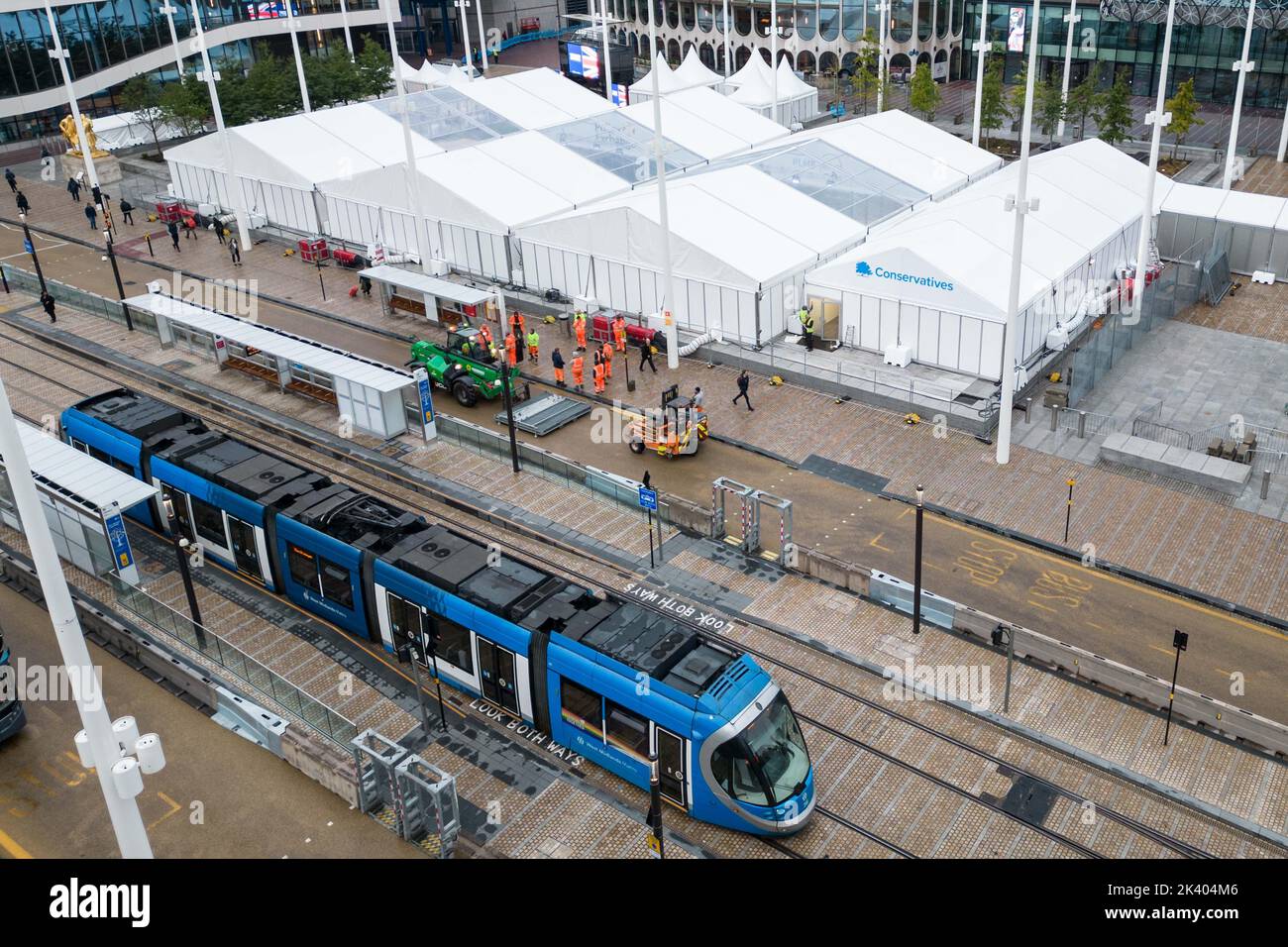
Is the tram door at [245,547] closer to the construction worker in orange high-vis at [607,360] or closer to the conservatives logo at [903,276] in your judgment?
the construction worker in orange high-vis at [607,360]

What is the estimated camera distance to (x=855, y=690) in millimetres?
23891

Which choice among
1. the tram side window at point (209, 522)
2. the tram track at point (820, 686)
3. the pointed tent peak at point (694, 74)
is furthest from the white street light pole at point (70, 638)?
the pointed tent peak at point (694, 74)

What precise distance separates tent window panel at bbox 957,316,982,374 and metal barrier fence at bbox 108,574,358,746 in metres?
24.3

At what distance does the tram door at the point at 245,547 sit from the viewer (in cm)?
2720

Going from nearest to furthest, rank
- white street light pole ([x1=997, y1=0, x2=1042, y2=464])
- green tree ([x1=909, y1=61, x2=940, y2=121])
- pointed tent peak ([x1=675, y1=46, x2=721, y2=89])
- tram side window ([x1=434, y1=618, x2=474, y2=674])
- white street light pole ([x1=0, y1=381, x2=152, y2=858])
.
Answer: white street light pole ([x1=0, y1=381, x2=152, y2=858]) → tram side window ([x1=434, y1=618, x2=474, y2=674]) → white street light pole ([x1=997, y1=0, x2=1042, y2=464]) → green tree ([x1=909, y1=61, x2=940, y2=121]) → pointed tent peak ([x1=675, y1=46, x2=721, y2=89])

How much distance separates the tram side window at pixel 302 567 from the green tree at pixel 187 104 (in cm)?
5126

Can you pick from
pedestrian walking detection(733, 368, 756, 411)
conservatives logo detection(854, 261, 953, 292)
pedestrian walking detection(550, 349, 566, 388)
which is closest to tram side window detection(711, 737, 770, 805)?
pedestrian walking detection(733, 368, 756, 411)

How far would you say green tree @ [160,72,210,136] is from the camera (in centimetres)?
6750

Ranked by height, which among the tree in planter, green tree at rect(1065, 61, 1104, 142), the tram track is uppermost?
the tree in planter

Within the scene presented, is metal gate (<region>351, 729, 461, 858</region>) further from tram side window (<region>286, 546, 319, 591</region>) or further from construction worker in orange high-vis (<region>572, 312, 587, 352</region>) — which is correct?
construction worker in orange high-vis (<region>572, 312, 587, 352</region>)

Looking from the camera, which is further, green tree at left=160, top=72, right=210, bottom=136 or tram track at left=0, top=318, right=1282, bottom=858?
green tree at left=160, top=72, right=210, bottom=136

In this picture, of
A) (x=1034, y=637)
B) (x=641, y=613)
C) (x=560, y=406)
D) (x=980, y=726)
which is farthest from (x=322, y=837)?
(x=560, y=406)

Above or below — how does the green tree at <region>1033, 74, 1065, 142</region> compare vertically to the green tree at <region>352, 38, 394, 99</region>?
below

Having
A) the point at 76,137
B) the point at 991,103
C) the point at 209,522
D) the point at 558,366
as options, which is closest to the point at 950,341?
the point at 558,366
